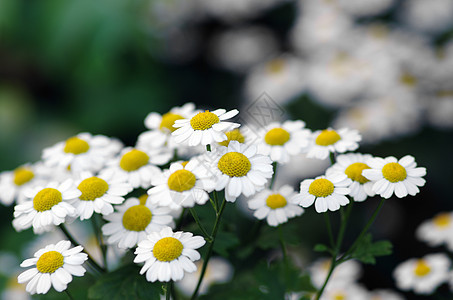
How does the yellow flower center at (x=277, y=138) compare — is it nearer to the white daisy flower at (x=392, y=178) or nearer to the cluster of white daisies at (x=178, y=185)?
the cluster of white daisies at (x=178, y=185)

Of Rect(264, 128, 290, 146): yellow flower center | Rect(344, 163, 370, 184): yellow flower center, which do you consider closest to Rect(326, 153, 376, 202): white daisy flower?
Rect(344, 163, 370, 184): yellow flower center

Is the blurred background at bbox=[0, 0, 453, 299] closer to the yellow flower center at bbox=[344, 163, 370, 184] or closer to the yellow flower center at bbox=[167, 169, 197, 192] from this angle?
the yellow flower center at bbox=[344, 163, 370, 184]

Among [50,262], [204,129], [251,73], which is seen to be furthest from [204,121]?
[251,73]

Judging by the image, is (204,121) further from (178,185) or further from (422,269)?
(422,269)

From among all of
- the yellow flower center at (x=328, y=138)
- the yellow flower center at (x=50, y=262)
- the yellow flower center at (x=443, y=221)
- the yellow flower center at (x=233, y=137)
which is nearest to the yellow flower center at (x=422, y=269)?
the yellow flower center at (x=443, y=221)

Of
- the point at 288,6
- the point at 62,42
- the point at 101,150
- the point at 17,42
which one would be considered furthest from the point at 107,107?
the point at 101,150
